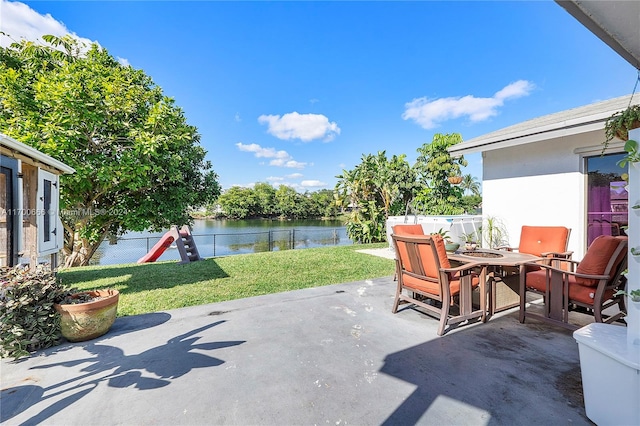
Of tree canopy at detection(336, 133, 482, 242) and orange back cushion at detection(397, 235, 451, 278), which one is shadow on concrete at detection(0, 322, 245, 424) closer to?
orange back cushion at detection(397, 235, 451, 278)

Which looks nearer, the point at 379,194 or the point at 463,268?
the point at 463,268

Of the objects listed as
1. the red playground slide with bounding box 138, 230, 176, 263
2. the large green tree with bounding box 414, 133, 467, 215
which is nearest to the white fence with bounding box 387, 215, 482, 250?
the red playground slide with bounding box 138, 230, 176, 263

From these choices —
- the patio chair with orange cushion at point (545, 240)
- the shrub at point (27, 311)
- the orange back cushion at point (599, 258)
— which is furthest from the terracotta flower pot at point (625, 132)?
the shrub at point (27, 311)

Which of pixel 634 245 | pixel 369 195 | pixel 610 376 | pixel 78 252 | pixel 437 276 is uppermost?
pixel 369 195

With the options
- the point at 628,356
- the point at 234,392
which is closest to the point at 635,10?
the point at 628,356

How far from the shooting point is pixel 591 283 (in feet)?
8.98

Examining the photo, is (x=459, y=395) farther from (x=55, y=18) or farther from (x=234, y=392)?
(x=55, y=18)

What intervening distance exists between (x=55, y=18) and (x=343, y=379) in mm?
Answer: 11177

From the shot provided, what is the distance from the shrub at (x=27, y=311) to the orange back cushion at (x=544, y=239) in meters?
6.45

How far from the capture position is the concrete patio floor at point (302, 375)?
169cm

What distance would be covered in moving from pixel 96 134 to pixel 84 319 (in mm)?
5939

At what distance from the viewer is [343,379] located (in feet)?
6.74

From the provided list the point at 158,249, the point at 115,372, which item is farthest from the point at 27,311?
the point at 158,249

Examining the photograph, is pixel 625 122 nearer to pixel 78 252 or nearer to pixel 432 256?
pixel 432 256
